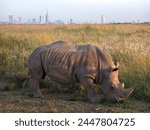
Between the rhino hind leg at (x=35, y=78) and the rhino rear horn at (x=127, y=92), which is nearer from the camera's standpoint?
the rhino rear horn at (x=127, y=92)

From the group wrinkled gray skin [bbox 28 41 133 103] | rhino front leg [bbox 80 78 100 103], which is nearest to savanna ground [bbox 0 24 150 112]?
rhino front leg [bbox 80 78 100 103]

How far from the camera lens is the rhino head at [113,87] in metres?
7.25

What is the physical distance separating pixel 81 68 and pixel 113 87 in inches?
27.9

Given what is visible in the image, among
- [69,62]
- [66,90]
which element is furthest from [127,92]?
[66,90]

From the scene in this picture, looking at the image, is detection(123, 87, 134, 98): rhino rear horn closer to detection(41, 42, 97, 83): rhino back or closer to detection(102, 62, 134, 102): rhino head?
detection(102, 62, 134, 102): rhino head

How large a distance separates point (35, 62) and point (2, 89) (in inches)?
53.2

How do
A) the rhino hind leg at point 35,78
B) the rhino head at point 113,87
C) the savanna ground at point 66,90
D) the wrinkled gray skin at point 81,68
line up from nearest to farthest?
the savanna ground at point 66,90, the rhino head at point 113,87, the wrinkled gray skin at point 81,68, the rhino hind leg at point 35,78

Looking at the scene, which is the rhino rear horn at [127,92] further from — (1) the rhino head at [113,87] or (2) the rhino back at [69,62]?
(2) the rhino back at [69,62]

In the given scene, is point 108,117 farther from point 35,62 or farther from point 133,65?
point 133,65

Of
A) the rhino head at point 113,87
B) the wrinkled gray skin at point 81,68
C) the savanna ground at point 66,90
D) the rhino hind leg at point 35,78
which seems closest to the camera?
the savanna ground at point 66,90

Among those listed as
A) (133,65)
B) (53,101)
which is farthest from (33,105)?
(133,65)

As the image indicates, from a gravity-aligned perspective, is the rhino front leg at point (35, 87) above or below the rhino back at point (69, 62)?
below

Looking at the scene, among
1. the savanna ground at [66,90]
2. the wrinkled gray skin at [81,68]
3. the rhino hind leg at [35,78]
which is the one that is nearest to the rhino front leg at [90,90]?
the wrinkled gray skin at [81,68]

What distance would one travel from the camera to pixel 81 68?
745 centimetres
